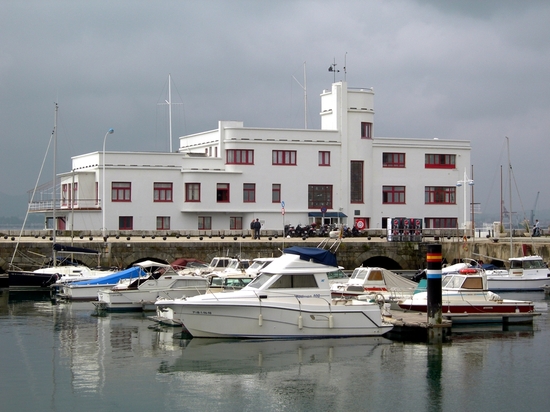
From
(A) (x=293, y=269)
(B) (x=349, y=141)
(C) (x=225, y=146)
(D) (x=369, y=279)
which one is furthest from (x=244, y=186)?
(A) (x=293, y=269)

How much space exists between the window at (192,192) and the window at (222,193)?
58.0 inches

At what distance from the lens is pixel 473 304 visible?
3522 centimetres

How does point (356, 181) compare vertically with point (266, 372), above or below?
above

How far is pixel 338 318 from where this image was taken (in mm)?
31359

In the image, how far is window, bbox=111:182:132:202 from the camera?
211 ft

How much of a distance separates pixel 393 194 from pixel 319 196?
21.0ft

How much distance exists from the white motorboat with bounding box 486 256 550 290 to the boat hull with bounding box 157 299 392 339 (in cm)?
2178

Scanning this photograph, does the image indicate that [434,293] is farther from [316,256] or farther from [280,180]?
[280,180]

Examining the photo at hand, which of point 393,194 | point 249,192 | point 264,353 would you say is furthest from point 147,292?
point 393,194

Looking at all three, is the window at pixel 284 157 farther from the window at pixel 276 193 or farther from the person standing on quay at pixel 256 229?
the person standing on quay at pixel 256 229

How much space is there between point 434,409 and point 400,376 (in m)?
3.41

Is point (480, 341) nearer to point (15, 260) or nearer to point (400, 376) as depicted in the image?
point (400, 376)

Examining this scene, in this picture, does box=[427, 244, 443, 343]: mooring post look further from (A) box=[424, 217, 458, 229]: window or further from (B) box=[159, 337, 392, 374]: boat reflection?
(A) box=[424, 217, 458, 229]: window

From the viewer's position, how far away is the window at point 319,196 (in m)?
68.7
